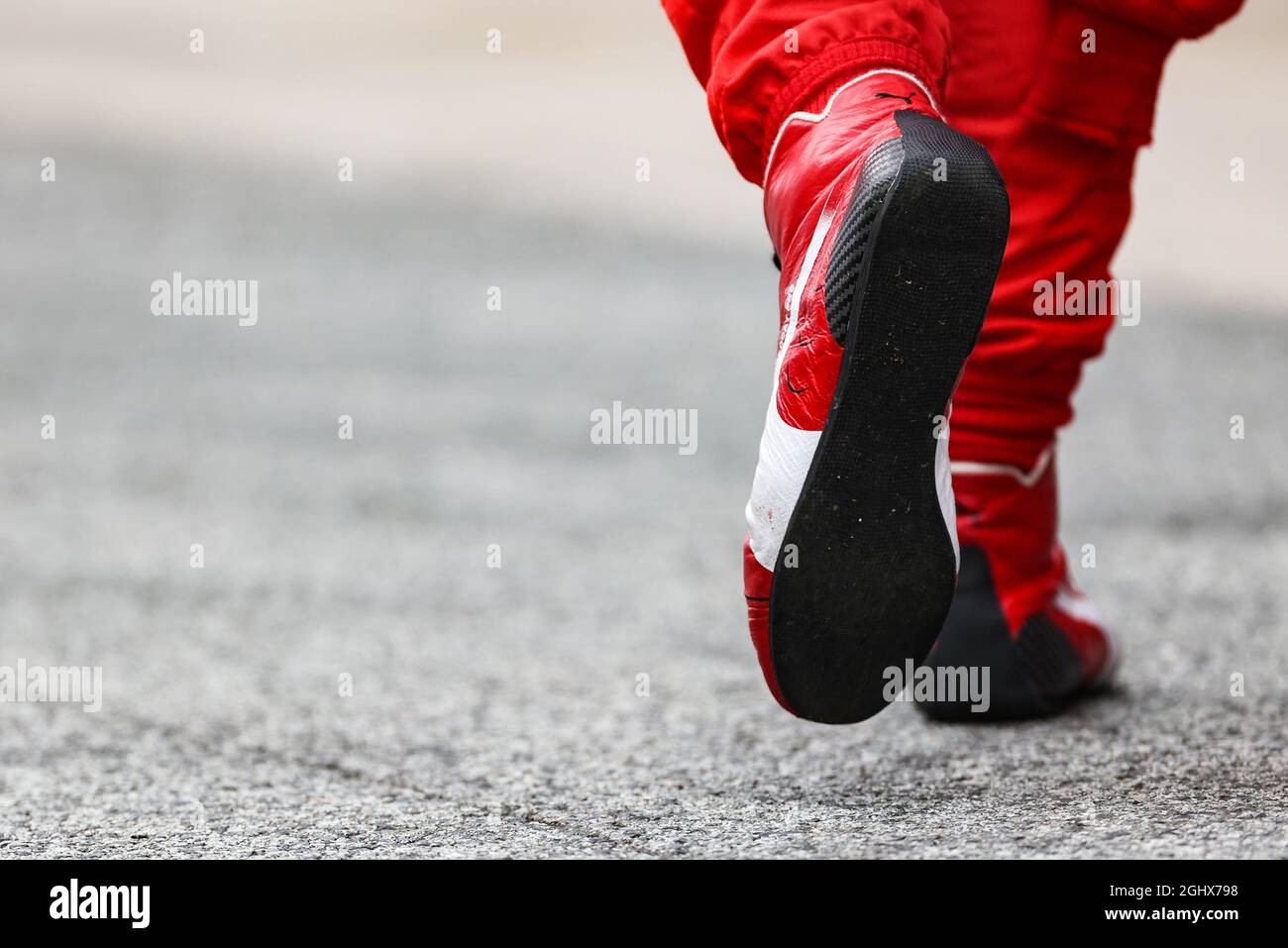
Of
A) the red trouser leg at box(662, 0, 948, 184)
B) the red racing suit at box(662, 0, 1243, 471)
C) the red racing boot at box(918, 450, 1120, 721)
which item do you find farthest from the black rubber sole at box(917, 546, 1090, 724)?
the red trouser leg at box(662, 0, 948, 184)

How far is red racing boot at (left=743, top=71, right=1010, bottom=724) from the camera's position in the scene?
922mm

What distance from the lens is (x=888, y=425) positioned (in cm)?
95

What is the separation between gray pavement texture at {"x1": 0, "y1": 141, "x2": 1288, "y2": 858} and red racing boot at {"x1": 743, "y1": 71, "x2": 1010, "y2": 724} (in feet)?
0.45

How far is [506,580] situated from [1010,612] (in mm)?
907

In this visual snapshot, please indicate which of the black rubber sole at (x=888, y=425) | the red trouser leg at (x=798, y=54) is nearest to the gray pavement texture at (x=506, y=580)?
the black rubber sole at (x=888, y=425)

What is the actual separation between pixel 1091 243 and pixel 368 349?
8.93ft

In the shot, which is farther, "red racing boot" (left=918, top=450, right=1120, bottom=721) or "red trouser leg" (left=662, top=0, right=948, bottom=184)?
"red racing boot" (left=918, top=450, right=1120, bottom=721)

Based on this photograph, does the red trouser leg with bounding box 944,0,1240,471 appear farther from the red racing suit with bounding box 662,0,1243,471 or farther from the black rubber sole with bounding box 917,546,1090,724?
the black rubber sole with bounding box 917,546,1090,724

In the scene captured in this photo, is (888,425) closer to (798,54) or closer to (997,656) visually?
(798,54)

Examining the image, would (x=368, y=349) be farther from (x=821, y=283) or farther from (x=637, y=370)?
(x=821, y=283)

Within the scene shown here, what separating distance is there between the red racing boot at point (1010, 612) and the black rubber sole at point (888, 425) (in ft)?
1.13

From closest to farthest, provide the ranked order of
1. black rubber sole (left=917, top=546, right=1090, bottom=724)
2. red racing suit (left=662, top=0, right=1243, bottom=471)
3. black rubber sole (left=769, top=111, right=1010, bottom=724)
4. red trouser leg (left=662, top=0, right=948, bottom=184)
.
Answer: black rubber sole (left=769, top=111, right=1010, bottom=724)
red trouser leg (left=662, top=0, right=948, bottom=184)
red racing suit (left=662, top=0, right=1243, bottom=471)
black rubber sole (left=917, top=546, right=1090, bottom=724)

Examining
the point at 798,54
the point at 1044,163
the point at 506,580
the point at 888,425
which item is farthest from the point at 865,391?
the point at 506,580

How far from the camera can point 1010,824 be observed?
3.25ft
